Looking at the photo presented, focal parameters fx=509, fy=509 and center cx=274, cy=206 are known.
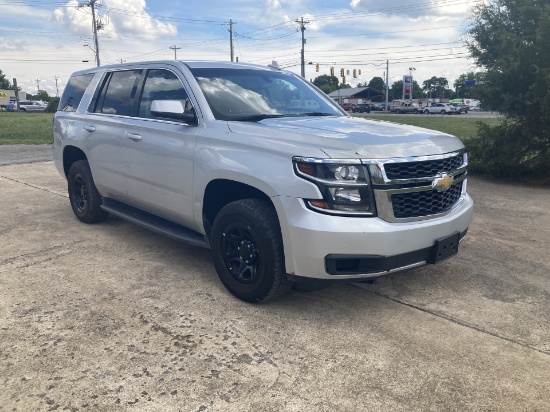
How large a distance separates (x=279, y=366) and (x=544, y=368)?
152cm

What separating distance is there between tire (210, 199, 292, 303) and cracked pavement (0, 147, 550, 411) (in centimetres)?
17

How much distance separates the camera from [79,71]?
6.12 metres

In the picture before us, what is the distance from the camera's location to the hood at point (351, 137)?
3.23 meters

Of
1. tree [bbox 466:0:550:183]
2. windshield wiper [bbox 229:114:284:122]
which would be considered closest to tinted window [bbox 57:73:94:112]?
windshield wiper [bbox 229:114:284:122]

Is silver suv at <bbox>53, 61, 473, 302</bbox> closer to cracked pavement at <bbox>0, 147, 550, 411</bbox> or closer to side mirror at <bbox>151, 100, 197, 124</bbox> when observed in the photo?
side mirror at <bbox>151, 100, 197, 124</bbox>

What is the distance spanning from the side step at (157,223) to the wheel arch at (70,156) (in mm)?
808

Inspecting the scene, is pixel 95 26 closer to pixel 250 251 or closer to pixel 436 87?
pixel 250 251

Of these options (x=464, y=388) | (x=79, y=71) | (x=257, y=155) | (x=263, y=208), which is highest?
(x=79, y=71)

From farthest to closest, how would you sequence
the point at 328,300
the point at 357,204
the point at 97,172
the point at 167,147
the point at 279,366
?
the point at 97,172 < the point at 167,147 < the point at 328,300 < the point at 357,204 < the point at 279,366

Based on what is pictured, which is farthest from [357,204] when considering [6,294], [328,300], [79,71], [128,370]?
[79,71]

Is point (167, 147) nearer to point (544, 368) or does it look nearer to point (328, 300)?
point (328, 300)

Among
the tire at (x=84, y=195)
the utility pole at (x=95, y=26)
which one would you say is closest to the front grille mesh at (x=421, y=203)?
the tire at (x=84, y=195)

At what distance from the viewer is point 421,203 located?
3424 millimetres

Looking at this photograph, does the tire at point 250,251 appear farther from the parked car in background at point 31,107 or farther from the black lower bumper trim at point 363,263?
the parked car in background at point 31,107
